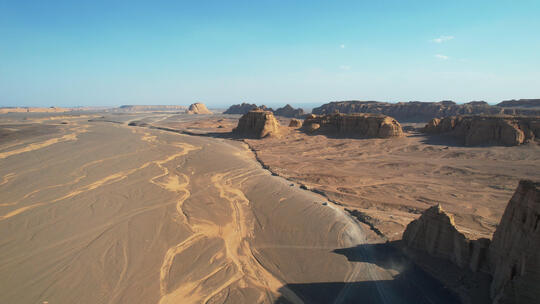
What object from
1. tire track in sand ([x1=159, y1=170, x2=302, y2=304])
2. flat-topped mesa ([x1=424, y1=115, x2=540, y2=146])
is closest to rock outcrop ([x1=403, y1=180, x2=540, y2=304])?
tire track in sand ([x1=159, y1=170, x2=302, y2=304])

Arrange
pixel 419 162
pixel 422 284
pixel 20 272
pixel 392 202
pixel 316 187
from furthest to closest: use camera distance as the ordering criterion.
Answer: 1. pixel 419 162
2. pixel 316 187
3. pixel 392 202
4. pixel 20 272
5. pixel 422 284

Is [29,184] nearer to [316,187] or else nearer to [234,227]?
[234,227]

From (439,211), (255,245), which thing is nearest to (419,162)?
(439,211)

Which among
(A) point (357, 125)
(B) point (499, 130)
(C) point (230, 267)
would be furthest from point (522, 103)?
(C) point (230, 267)

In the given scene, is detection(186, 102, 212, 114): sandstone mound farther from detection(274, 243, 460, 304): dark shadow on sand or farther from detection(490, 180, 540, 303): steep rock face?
detection(490, 180, 540, 303): steep rock face

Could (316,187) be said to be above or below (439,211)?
below

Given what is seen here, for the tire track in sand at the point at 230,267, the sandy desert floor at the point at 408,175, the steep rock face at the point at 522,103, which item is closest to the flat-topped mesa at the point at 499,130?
the sandy desert floor at the point at 408,175
